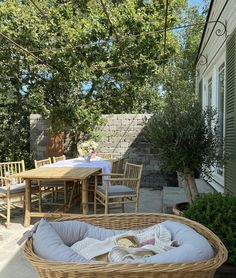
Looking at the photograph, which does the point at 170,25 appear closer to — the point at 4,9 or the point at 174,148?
the point at 4,9

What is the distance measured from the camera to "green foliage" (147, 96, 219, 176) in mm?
3467

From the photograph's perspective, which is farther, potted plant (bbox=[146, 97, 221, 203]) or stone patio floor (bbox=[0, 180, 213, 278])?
potted plant (bbox=[146, 97, 221, 203])

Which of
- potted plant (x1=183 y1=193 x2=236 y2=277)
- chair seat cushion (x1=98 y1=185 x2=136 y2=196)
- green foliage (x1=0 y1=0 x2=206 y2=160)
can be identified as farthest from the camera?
green foliage (x1=0 y1=0 x2=206 y2=160)

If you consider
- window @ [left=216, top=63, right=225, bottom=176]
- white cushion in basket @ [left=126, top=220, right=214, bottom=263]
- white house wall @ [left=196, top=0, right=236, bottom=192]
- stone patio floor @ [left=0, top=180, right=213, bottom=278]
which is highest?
white house wall @ [left=196, top=0, right=236, bottom=192]

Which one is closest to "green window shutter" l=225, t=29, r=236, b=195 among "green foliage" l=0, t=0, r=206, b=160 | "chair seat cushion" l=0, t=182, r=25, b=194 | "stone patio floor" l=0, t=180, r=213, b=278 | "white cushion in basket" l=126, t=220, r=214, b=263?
"stone patio floor" l=0, t=180, r=213, b=278

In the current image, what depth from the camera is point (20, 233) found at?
4.06 metres

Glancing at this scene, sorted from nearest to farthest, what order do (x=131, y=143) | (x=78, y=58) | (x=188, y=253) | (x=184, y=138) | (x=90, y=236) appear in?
(x=188, y=253)
(x=90, y=236)
(x=184, y=138)
(x=78, y=58)
(x=131, y=143)

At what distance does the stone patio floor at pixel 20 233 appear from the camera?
296 cm

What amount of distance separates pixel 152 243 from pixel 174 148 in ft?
5.81

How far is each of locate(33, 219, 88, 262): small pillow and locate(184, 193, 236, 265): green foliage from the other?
3.95 ft

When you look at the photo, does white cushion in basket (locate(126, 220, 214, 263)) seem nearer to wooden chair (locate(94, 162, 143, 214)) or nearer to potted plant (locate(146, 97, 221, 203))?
potted plant (locate(146, 97, 221, 203))

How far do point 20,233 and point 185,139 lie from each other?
229cm

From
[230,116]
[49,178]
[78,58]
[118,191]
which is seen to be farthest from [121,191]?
[78,58]

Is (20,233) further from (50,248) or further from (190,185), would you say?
(50,248)
